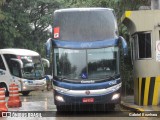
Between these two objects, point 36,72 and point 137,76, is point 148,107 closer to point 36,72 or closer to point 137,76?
point 137,76

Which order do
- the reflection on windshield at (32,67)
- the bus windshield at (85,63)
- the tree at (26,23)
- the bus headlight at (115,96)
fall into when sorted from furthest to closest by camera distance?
the tree at (26,23)
the reflection on windshield at (32,67)
the bus windshield at (85,63)
the bus headlight at (115,96)

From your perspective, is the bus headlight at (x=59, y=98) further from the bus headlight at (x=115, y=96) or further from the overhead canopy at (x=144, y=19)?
the overhead canopy at (x=144, y=19)

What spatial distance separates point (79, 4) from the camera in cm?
2892

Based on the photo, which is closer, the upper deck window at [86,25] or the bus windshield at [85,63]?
the bus windshield at [85,63]

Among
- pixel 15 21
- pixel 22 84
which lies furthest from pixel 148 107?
pixel 15 21

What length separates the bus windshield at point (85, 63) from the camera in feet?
48.5

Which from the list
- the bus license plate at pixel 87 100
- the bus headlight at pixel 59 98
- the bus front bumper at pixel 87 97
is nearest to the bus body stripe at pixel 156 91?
the bus front bumper at pixel 87 97

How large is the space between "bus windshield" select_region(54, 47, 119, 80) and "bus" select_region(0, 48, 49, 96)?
1412 centimetres

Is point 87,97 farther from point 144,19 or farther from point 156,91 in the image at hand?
point 144,19

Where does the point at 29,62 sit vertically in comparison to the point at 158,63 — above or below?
below

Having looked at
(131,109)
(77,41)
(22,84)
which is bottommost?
(22,84)

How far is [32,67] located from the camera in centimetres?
3011

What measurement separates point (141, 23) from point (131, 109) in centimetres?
350

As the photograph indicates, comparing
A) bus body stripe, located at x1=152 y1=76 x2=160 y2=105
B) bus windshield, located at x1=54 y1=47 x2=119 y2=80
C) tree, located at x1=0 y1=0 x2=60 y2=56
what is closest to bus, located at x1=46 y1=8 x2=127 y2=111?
bus windshield, located at x1=54 y1=47 x2=119 y2=80
